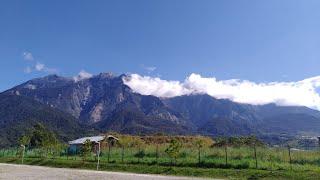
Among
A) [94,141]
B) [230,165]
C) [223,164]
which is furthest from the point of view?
[94,141]

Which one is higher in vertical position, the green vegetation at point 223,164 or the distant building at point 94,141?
the distant building at point 94,141

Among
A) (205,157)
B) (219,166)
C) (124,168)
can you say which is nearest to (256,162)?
(219,166)

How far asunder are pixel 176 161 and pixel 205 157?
4.52m

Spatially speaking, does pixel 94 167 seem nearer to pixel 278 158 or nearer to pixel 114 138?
pixel 278 158

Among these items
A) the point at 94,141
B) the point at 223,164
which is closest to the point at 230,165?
the point at 223,164

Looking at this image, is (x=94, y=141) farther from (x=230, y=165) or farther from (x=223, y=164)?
(x=230, y=165)

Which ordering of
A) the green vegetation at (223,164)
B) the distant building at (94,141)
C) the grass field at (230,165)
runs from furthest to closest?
the distant building at (94,141) → the green vegetation at (223,164) → the grass field at (230,165)

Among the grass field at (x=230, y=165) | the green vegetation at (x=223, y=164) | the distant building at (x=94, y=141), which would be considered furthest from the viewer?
the distant building at (x=94, y=141)

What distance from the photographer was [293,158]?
2058 inches

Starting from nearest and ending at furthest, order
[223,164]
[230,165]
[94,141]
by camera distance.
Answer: [230,165], [223,164], [94,141]

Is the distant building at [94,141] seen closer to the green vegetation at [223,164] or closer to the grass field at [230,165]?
the green vegetation at [223,164]

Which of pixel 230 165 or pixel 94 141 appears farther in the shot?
pixel 94 141

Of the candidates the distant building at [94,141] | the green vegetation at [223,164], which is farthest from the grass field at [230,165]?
the distant building at [94,141]

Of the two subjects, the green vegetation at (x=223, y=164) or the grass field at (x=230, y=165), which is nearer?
the grass field at (x=230, y=165)
